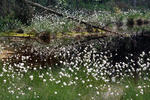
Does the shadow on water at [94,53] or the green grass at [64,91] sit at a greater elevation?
the green grass at [64,91]

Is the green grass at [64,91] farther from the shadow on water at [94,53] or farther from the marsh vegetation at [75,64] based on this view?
the shadow on water at [94,53]

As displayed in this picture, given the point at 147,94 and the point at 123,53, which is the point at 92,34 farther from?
the point at 147,94

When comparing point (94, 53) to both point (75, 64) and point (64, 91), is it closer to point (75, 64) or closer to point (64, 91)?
point (75, 64)

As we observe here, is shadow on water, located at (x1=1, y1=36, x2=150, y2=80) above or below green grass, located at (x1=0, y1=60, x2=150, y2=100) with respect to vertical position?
below

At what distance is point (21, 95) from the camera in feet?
19.5

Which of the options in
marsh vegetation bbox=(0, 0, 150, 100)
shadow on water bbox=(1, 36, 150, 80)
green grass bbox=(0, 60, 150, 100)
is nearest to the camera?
green grass bbox=(0, 60, 150, 100)

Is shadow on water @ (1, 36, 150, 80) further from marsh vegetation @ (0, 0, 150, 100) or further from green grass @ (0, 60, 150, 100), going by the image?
green grass @ (0, 60, 150, 100)

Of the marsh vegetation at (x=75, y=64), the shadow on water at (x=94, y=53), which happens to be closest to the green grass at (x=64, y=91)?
the marsh vegetation at (x=75, y=64)

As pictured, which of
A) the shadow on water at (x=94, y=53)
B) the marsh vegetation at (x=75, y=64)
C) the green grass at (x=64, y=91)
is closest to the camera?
the green grass at (x=64, y=91)

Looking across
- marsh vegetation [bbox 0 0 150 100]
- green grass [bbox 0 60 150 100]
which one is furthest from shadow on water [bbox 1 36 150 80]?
green grass [bbox 0 60 150 100]

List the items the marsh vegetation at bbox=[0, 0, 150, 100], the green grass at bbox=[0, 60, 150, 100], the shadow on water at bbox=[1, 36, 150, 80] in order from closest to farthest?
the green grass at bbox=[0, 60, 150, 100]
the marsh vegetation at bbox=[0, 0, 150, 100]
the shadow on water at bbox=[1, 36, 150, 80]

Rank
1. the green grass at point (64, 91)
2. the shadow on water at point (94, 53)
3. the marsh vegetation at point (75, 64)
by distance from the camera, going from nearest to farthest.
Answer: the green grass at point (64, 91)
the marsh vegetation at point (75, 64)
the shadow on water at point (94, 53)

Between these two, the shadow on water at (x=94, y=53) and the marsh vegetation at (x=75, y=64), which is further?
the shadow on water at (x=94, y=53)

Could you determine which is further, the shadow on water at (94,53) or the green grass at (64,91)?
the shadow on water at (94,53)
